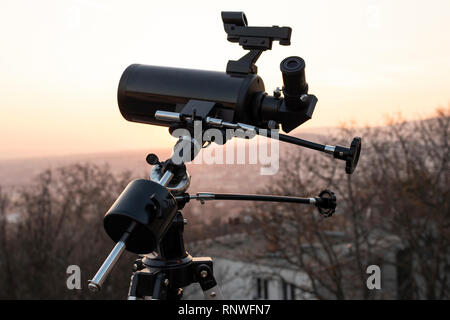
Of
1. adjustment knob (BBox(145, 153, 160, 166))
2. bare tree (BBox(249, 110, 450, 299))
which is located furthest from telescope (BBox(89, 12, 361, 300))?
bare tree (BBox(249, 110, 450, 299))

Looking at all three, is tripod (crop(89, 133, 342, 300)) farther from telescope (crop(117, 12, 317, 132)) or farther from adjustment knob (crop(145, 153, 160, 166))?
telescope (crop(117, 12, 317, 132))

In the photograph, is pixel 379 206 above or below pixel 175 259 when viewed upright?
above

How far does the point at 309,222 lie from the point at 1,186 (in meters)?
12.3

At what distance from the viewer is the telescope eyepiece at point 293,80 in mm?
2217

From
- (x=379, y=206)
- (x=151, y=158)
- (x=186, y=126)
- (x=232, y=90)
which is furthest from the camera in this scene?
(x=379, y=206)

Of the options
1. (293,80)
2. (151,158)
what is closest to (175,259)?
(151,158)

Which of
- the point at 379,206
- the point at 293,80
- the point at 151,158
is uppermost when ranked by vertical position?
the point at 379,206

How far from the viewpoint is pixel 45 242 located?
19750 millimetres

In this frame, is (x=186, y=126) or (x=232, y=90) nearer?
(x=186, y=126)

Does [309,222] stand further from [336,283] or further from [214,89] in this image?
[214,89]

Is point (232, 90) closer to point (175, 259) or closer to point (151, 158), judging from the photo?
point (151, 158)

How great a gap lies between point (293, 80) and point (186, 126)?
563 millimetres

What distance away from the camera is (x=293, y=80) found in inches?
88.1
